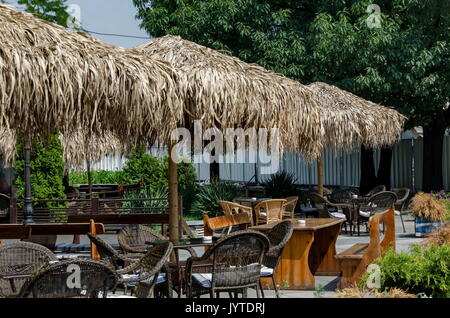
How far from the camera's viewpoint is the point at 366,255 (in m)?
8.77

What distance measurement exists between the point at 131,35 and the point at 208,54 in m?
34.5

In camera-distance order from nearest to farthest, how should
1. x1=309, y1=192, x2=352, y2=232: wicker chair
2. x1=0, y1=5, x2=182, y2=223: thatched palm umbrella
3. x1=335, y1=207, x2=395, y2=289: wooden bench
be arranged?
x1=0, y1=5, x2=182, y2=223: thatched palm umbrella
x1=335, y1=207, x2=395, y2=289: wooden bench
x1=309, y1=192, x2=352, y2=232: wicker chair

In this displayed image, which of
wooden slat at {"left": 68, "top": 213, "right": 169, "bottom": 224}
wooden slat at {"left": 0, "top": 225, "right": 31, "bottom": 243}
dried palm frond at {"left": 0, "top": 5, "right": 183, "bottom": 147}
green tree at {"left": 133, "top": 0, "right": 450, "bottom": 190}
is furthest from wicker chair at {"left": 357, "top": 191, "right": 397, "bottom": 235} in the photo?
dried palm frond at {"left": 0, "top": 5, "right": 183, "bottom": 147}

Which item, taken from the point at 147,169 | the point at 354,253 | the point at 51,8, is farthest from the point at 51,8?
the point at 354,253

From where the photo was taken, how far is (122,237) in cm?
904

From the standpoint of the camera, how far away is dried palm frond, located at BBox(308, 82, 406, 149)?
55.3 feet

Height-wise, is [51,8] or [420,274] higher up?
[51,8]

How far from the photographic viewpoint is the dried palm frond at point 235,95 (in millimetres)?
8508

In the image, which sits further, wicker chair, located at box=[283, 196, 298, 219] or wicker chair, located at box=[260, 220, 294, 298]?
wicker chair, located at box=[283, 196, 298, 219]

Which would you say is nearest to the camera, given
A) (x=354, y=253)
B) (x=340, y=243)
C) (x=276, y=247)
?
(x=276, y=247)

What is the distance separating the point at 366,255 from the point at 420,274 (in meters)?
2.75

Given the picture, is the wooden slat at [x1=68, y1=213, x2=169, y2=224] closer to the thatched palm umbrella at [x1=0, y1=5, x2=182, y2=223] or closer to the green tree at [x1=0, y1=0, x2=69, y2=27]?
the thatched palm umbrella at [x1=0, y1=5, x2=182, y2=223]

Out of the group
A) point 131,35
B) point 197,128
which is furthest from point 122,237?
point 131,35

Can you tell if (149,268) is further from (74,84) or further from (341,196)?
(341,196)
